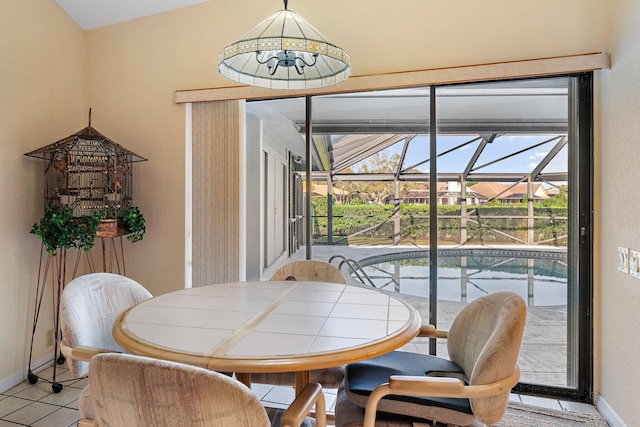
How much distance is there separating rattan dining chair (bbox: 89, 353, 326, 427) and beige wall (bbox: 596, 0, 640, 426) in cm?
213

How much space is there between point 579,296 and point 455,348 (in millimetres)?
→ 1364

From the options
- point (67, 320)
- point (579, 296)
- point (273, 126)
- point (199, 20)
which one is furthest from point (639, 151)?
point (199, 20)

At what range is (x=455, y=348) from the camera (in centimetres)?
179

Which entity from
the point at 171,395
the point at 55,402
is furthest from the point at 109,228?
the point at 171,395

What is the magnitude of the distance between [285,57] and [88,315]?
4.60 feet

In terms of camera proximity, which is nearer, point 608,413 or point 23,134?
point 608,413

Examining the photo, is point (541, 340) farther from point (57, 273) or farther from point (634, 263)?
point (57, 273)

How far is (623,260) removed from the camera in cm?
220

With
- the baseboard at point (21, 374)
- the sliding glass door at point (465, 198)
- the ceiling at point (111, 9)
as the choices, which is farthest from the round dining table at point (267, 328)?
the ceiling at point (111, 9)

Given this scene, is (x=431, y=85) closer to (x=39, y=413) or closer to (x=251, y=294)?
(x=251, y=294)

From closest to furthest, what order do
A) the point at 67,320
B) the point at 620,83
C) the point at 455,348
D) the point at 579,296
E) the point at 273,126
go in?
the point at 67,320
the point at 455,348
the point at 620,83
the point at 579,296
the point at 273,126

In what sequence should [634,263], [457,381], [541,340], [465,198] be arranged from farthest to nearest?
[465,198]
[541,340]
[634,263]
[457,381]

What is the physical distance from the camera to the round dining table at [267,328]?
121 centimetres

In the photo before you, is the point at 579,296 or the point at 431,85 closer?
the point at 579,296
